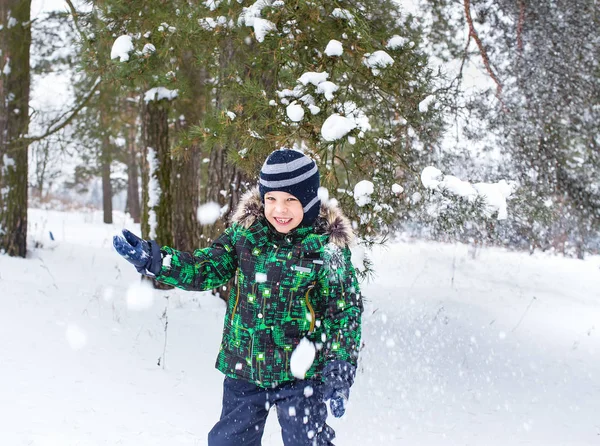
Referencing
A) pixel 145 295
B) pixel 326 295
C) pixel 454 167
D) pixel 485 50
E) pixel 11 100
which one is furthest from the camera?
pixel 11 100

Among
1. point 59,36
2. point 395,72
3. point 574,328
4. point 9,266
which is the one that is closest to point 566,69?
point 395,72

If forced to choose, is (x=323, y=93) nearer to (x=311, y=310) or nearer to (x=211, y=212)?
(x=311, y=310)

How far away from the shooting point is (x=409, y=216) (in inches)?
181

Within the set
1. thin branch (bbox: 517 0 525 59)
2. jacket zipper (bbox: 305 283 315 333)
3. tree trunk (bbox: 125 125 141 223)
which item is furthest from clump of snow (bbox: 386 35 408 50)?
tree trunk (bbox: 125 125 141 223)

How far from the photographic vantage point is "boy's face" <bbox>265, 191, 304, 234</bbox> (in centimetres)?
250

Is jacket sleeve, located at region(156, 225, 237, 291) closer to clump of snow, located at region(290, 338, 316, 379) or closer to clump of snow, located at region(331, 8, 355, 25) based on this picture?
clump of snow, located at region(290, 338, 316, 379)

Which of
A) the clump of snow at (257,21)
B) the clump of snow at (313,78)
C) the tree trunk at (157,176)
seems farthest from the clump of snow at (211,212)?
the clump of snow at (313,78)

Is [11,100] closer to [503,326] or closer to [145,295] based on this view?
[145,295]

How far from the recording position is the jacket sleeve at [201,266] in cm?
242

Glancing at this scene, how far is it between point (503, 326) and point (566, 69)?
13.4ft

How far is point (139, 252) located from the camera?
7.55 feet

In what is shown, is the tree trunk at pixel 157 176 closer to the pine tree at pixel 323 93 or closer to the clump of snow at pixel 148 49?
the clump of snow at pixel 148 49

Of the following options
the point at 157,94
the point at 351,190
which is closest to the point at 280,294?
the point at 351,190

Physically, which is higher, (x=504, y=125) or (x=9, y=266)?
(x=504, y=125)
